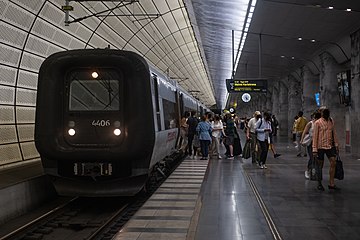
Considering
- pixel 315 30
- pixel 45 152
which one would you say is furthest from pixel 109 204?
pixel 315 30

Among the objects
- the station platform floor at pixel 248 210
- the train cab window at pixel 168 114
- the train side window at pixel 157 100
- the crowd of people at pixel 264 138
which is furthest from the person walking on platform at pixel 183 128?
the train side window at pixel 157 100

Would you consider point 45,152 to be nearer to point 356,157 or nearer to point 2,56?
point 2,56

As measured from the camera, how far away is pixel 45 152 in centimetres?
827

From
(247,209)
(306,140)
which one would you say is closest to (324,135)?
(306,140)

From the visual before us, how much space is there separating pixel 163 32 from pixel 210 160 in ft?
47.4

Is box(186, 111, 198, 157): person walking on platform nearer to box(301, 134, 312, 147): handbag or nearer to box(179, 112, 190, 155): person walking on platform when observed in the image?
box(179, 112, 190, 155): person walking on platform

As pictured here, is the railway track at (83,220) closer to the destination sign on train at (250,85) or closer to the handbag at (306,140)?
the handbag at (306,140)

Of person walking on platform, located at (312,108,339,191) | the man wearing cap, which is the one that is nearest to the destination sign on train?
the man wearing cap

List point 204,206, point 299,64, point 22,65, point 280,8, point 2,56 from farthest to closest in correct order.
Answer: point 299,64
point 280,8
point 22,65
point 2,56
point 204,206

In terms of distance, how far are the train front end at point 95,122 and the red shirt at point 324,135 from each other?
3.58 m

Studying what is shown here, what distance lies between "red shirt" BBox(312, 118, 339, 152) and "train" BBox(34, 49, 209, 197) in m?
3.51

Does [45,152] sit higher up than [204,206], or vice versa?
Answer: [45,152]

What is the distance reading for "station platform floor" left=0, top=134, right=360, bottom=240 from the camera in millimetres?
6008

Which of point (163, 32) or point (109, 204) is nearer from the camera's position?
point (109, 204)
